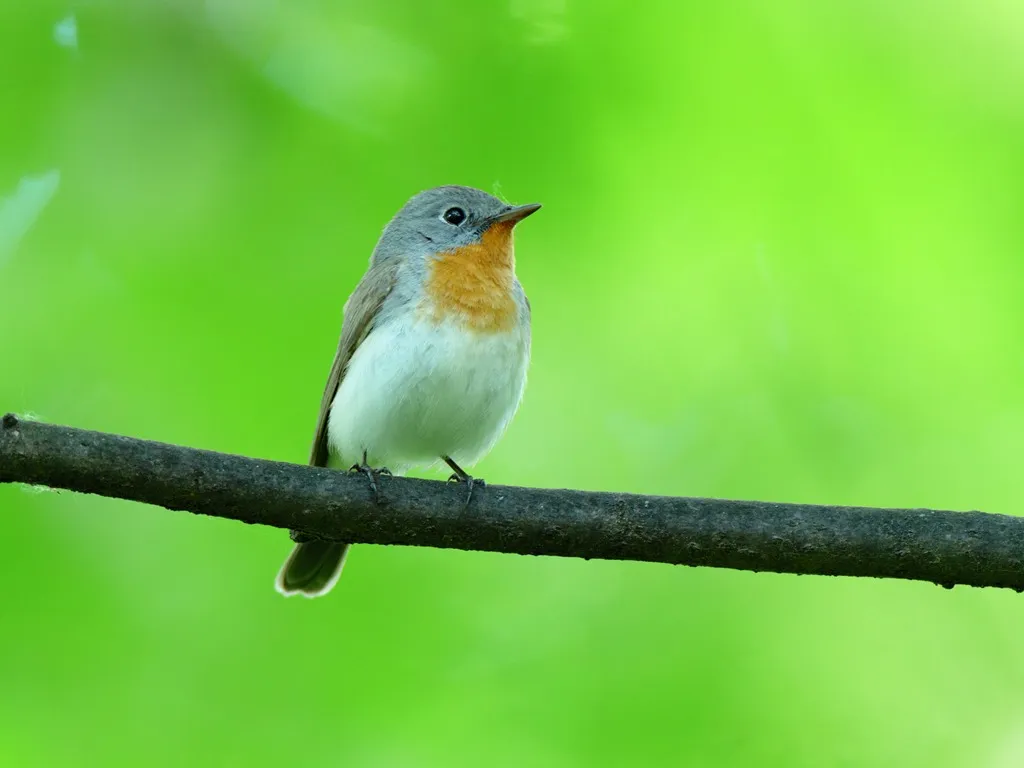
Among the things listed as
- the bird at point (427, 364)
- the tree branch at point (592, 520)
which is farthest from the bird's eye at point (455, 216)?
the tree branch at point (592, 520)

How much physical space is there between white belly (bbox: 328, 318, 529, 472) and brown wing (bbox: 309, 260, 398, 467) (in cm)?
10

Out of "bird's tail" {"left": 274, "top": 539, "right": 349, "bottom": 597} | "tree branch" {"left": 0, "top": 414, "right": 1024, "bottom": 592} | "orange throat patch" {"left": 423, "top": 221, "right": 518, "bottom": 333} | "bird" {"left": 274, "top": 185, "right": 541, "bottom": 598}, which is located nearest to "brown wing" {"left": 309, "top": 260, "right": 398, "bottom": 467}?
"bird" {"left": 274, "top": 185, "right": 541, "bottom": 598}

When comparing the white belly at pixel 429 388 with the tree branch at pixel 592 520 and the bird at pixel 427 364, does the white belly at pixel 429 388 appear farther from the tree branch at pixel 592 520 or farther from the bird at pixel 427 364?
the tree branch at pixel 592 520

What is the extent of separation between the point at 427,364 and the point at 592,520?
2012 mm

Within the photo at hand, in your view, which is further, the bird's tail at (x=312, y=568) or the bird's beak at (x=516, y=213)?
the bird's tail at (x=312, y=568)

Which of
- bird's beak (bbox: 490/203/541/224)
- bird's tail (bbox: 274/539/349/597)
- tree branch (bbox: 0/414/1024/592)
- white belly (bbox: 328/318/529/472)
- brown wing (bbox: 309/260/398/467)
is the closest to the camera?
tree branch (bbox: 0/414/1024/592)

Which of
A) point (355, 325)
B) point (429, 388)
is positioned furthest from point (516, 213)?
point (355, 325)

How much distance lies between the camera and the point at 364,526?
12.6 ft

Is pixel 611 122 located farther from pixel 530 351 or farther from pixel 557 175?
pixel 530 351

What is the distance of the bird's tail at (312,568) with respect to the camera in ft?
17.5

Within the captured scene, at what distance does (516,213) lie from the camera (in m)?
5.44

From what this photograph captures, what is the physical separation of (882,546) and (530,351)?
8.20 feet

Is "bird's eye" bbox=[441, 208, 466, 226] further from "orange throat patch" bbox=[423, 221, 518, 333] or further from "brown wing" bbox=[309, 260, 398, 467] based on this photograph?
"brown wing" bbox=[309, 260, 398, 467]

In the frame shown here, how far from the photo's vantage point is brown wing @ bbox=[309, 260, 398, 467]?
19.4 ft
